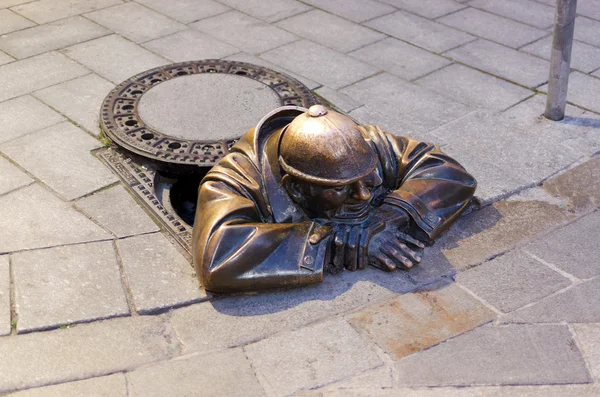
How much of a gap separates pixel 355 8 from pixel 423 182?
3513mm

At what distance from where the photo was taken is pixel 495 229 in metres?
4.23

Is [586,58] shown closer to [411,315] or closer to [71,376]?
[411,315]

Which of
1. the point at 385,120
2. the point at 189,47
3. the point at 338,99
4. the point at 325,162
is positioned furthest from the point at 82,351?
the point at 189,47

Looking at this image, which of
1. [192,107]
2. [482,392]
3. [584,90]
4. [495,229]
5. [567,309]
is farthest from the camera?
[584,90]

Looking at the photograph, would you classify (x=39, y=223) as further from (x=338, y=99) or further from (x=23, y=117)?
(x=338, y=99)

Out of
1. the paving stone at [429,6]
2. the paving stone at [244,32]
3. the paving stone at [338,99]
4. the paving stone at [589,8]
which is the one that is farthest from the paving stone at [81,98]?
the paving stone at [589,8]

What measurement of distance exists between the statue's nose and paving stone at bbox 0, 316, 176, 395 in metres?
1.09

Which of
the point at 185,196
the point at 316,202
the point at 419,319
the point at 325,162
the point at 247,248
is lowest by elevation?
the point at 185,196

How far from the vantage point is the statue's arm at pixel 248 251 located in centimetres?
361

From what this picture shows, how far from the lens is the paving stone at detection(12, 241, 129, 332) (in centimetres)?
361

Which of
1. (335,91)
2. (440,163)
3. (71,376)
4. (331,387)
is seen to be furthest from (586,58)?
(71,376)

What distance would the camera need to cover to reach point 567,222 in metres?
4.30

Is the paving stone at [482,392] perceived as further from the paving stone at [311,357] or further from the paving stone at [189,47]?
the paving stone at [189,47]

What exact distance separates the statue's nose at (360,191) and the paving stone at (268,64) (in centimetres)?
218
